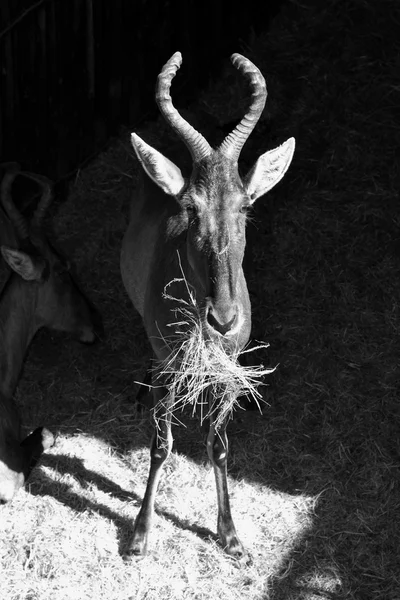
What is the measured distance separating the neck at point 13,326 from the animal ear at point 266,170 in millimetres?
2752

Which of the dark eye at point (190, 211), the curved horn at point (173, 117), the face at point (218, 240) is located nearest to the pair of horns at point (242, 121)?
the curved horn at point (173, 117)

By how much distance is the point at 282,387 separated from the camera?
8.31m

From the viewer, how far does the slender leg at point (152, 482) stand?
6855 mm

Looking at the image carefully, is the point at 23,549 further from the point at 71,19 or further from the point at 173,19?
the point at 173,19

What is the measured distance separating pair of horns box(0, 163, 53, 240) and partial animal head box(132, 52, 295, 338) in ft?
7.04

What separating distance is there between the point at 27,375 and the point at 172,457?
1834 mm

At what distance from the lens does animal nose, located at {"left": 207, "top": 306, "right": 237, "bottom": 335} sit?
5.80 m

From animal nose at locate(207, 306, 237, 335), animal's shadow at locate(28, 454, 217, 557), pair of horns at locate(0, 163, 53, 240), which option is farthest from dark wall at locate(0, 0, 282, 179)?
animal nose at locate(207, 306, 237, 335)

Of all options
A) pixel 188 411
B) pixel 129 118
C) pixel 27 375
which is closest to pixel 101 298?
pixel 27 375

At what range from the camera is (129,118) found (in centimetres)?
1073

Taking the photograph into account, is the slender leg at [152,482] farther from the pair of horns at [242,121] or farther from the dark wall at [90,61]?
the dark wall at [90,61]

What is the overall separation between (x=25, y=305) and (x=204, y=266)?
2703mm

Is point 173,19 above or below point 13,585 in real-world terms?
above

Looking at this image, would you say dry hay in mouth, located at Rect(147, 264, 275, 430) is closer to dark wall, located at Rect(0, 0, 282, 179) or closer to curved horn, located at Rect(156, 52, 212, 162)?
curved horn, located at Rect(156, 52, 212, 162)
